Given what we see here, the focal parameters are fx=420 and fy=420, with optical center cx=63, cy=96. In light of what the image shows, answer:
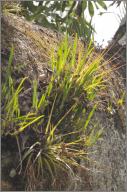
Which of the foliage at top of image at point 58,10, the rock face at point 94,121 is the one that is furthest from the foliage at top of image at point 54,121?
the foliage at top of image at point 58,10

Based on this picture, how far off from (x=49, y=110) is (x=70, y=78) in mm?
246

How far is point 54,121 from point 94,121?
1.37ft

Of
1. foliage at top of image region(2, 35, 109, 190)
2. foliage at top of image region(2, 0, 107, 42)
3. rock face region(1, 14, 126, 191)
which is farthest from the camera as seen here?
foliage at top of image region(2, 0, 107, 42)

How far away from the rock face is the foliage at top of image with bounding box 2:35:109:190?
98 mm

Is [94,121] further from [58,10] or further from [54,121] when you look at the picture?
[58,10]

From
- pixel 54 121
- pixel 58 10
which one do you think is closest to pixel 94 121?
pixel 54 121

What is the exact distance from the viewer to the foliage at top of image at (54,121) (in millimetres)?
2195

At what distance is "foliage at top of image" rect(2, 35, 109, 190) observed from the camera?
2195 mm

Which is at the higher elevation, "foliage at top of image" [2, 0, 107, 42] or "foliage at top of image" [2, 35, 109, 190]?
"foliage at top of image" [2, 0, 107, 42]

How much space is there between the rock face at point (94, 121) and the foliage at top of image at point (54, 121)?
0.10 metres

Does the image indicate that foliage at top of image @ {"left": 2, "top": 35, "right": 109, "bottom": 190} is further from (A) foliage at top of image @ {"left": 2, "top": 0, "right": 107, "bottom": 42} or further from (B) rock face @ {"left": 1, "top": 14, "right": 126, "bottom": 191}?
(A) foliage at top of image @ {"left": 2, "top": 0, "right": 107, "bottom": 42}

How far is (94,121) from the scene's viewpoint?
279 cm

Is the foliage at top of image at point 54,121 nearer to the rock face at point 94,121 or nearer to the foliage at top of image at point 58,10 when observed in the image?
the rock face at point 94,121

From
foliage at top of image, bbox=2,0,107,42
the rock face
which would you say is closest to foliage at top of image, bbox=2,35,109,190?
the rock face
